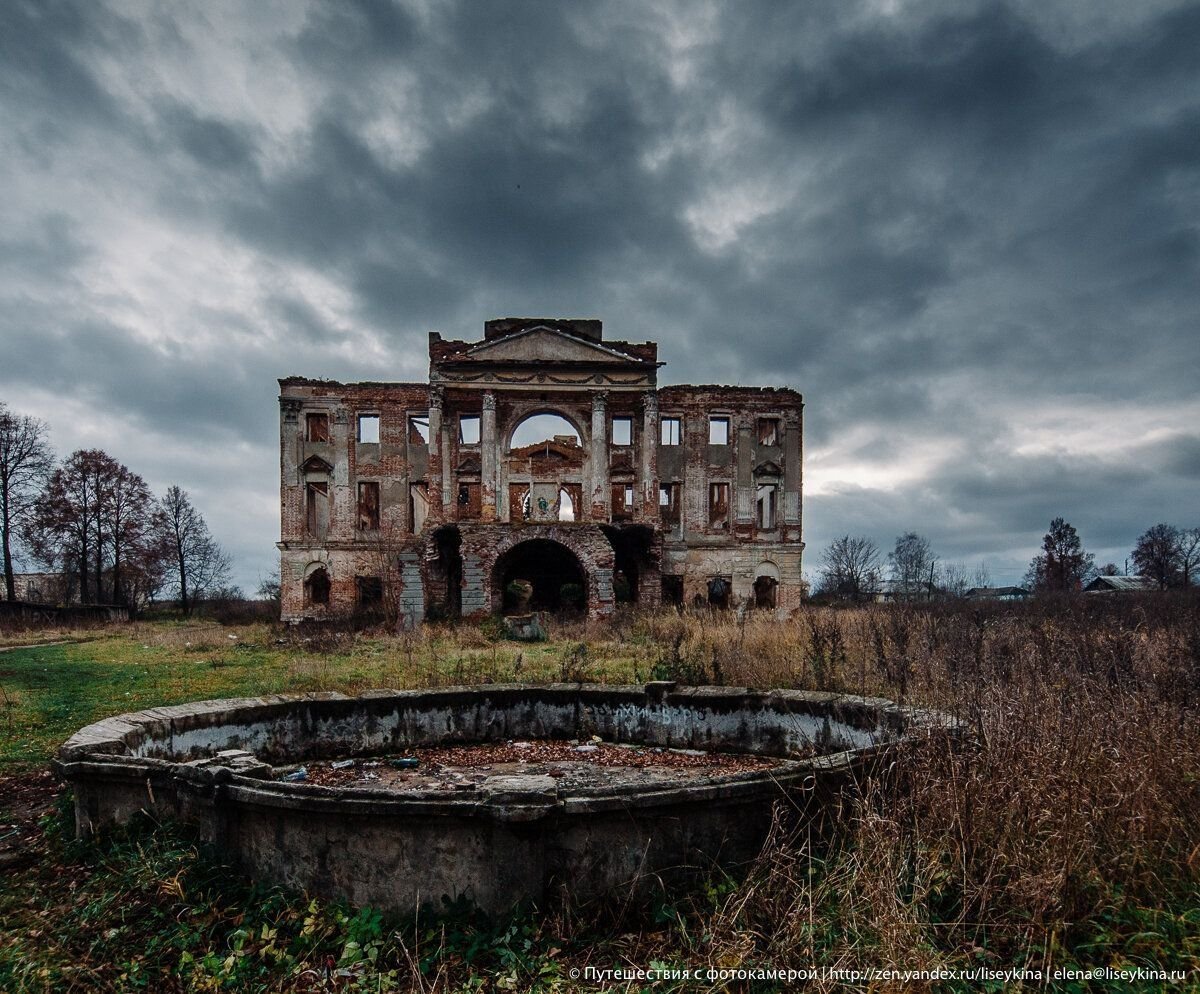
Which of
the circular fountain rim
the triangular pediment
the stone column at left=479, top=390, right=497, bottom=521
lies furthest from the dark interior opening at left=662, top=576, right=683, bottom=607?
the circular fountain rim

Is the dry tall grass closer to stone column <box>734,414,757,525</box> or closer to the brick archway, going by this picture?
the brick archway

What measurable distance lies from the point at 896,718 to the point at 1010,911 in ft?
7.89

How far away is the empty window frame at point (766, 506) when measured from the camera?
28.5 m

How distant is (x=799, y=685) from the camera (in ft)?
26.3

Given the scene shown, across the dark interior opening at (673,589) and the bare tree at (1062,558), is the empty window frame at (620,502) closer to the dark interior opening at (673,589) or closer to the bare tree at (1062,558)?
the dark interior opening at (673,589)

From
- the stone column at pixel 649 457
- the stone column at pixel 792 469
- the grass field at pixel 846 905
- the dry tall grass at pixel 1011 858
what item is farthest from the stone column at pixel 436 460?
the dry tall grass at pixel 1011 858

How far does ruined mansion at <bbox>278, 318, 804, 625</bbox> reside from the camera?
81.7ft

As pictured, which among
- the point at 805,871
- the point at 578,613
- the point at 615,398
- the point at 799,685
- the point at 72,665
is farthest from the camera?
the point at 615,398

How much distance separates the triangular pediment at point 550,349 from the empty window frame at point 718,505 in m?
6.90

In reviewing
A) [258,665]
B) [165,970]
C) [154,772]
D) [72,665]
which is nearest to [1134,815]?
[165,970]

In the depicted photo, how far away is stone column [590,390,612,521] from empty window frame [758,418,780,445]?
769 centimetres

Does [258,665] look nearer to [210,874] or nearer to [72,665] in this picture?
[72,665]

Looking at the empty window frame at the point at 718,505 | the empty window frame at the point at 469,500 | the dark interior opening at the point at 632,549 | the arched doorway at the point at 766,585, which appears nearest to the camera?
the dark interior opening at the point at 632,549

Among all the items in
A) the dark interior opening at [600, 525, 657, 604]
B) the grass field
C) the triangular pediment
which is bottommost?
the grass field
